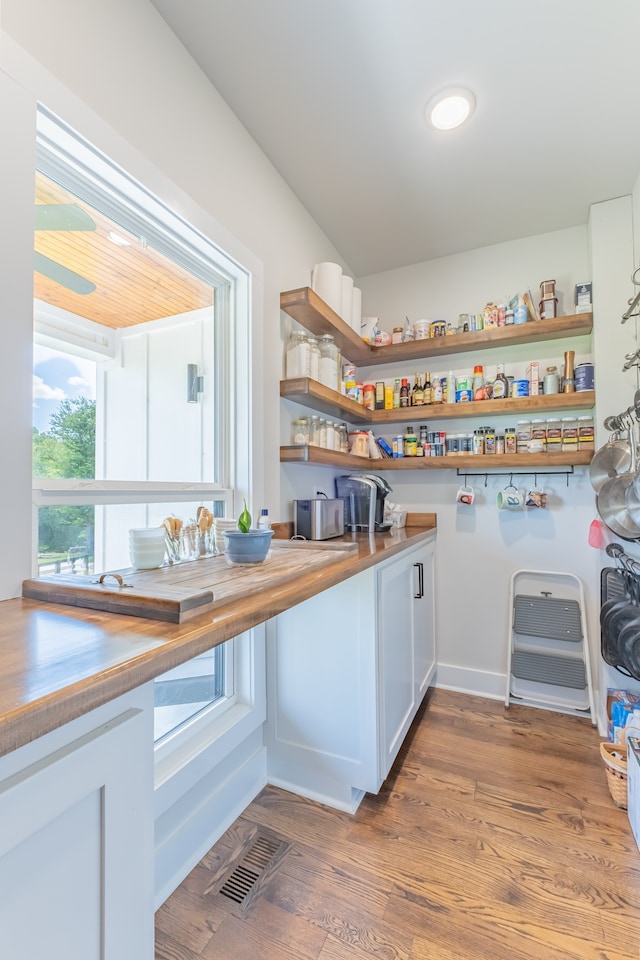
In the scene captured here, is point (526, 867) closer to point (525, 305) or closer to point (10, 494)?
point (10, 494)

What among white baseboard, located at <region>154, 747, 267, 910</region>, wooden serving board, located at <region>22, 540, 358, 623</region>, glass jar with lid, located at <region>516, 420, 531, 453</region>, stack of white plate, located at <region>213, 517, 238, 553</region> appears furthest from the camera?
glass jar with lid, located at <region>516, 420, 531, 453</region>

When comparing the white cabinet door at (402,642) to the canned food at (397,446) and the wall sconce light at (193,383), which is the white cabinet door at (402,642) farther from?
the wall sconce light at (193,383)

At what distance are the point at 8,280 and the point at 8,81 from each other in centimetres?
42

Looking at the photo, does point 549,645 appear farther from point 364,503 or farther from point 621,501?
point 364,503

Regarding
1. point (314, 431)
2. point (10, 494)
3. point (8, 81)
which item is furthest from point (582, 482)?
point (8, 81)

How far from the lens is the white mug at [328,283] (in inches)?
84.3

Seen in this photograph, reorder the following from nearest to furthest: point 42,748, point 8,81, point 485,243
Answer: point 42,748, point 8,81, point 485,243

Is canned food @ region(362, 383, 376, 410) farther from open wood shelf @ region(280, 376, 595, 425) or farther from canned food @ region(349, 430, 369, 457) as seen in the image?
canned food @ region(349, 430, 369, 457)

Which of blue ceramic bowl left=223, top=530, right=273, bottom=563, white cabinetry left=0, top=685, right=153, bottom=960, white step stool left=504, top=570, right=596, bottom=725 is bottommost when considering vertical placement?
white step stool left=504, top=570, right=596, bottom=725

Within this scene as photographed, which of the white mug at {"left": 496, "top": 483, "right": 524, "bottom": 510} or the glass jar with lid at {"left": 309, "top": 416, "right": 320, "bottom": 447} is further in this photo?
the white mug at {"left": 496, "top": 483, "right": 524, "bottom": 510}

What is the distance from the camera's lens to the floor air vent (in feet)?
3.97

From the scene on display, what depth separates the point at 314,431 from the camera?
2080mm

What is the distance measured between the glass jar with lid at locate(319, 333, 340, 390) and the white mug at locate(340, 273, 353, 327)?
0.58 feet

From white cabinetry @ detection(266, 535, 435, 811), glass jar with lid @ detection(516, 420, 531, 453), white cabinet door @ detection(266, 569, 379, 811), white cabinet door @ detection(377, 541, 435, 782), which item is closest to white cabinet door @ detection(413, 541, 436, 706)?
white cabinet door @ detection(377, 541, 435, 782)
